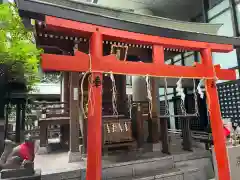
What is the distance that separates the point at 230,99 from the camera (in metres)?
8.70

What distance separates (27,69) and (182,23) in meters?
4.69

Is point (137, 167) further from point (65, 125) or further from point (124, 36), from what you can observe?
point (65, 125)

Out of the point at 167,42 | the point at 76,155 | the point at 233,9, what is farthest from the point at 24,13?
the point at 233,9

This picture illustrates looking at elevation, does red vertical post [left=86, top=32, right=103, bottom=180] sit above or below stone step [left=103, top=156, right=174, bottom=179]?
above

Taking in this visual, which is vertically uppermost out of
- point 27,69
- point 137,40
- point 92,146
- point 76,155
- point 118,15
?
point 118,15

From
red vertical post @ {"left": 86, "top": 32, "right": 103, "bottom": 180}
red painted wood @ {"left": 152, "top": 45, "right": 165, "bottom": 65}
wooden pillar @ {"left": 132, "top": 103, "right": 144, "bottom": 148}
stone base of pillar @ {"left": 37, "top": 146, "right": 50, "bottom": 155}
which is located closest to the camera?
red vertical post @ {"left": 86, "top": 32, "right": 103, "bottom": 180}

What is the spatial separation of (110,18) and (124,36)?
0.47 metres

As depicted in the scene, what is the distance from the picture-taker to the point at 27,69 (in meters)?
5.07

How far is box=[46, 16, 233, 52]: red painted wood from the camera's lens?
3329 millimetres

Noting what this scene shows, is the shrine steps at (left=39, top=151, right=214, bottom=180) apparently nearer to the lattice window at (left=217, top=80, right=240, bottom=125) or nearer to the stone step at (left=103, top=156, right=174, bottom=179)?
the stone step at (left=103, top=156, right=174, bottom=179)

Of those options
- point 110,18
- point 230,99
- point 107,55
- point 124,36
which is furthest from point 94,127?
point 230,99

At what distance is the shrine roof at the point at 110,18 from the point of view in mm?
3158

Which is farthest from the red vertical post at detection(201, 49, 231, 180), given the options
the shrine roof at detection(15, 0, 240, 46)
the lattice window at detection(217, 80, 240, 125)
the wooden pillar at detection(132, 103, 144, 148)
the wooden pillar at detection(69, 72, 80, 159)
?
the lattice window at detection(217, 80, 240, 125)

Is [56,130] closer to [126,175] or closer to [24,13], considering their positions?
[126,175]
